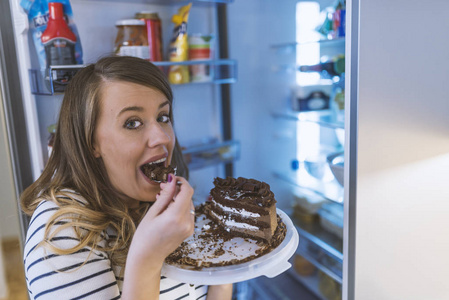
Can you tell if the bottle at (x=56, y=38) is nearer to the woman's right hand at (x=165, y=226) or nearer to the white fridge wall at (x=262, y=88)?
the woman's right hand at (x=165, y=226)

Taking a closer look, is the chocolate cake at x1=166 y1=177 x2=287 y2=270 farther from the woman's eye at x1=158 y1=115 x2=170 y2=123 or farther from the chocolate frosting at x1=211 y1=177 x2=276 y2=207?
the woman's eye at x1=158 y1=115 x2=170 y2=123

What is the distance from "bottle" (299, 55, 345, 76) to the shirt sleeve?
1297 mm

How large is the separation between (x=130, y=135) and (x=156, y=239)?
323mm

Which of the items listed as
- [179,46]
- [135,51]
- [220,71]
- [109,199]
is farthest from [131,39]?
[109,199]

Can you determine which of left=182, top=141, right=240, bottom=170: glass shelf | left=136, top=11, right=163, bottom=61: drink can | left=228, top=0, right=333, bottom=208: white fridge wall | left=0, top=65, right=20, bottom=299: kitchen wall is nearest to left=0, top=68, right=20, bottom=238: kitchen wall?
left=0, top=65, right=20, bottom=299: kitchen wall

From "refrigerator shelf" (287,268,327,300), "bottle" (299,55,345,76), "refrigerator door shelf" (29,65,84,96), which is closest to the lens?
"refrigerator door shelf" (29,65,84,96)

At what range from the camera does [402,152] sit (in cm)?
113

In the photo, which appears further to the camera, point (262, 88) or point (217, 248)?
point (262, 88)

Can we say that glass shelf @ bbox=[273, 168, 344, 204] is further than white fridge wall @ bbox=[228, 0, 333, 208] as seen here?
No

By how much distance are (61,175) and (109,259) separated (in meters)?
0.29

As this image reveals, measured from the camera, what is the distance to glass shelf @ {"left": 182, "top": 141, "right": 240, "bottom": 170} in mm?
1804

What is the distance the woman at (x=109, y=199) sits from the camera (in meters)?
0.84

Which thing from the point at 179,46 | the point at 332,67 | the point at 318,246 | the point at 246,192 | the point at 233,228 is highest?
the point at 179,46

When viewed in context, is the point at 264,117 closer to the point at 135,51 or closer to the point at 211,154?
the point at 211,154
